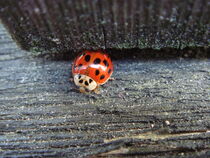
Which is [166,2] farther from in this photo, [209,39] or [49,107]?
[49,107]

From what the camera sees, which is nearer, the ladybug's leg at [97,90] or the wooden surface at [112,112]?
the wooden surface at [112,112]

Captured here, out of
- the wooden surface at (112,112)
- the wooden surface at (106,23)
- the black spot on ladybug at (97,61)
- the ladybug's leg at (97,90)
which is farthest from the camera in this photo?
the black spot on ladybug at (97,61)

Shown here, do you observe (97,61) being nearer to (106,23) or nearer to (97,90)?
(97,90)

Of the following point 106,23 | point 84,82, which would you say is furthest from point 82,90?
point 106,23

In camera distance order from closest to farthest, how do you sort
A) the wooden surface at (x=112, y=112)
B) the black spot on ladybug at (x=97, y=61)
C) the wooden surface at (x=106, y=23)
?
1. the wooden surface at (x=106, y=23)
2. the wooden surface at (x=112, y=112)
3. the black spot on ladybug at (x=97, y=61)

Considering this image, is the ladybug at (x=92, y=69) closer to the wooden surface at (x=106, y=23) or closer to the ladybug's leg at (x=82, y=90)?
the ladybug's leg at (x=82, y=90)

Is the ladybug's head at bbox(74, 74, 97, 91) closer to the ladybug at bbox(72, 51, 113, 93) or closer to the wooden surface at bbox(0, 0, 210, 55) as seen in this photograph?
the ladybug at bbox(72, 51, 113, 93)

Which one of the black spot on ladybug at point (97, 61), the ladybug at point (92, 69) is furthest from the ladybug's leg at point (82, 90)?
the black spot on ladybug at point (97, 61)
